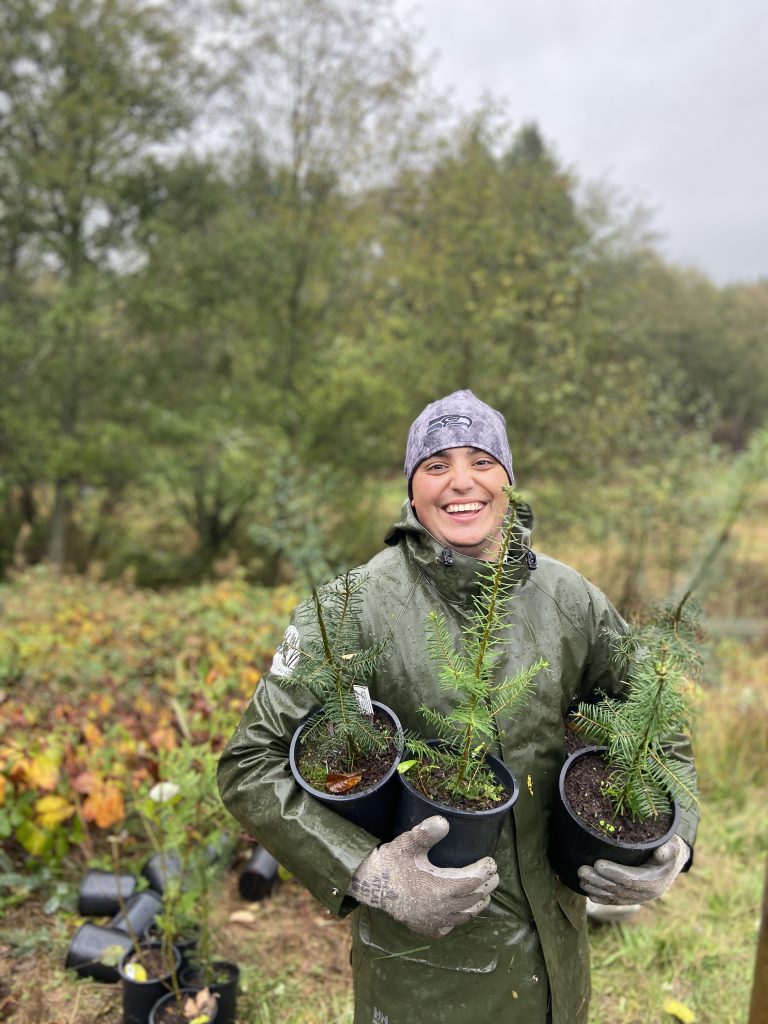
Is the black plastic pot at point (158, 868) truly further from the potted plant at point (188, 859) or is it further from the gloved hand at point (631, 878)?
the gloved hand at point (631, 878)

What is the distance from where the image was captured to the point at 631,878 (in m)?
1.43

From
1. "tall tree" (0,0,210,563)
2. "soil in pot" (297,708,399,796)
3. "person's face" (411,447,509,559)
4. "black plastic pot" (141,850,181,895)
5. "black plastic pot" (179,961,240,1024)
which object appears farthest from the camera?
"tall tree" (0,0,210,563)

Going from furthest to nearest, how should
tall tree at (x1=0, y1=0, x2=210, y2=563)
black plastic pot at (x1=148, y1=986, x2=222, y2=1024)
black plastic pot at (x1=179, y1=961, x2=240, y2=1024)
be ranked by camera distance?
tall tree at (x1=0, y1=0, x2=210, y2=563)
black plastic pot at (x1=179, y1=961, x2=240, y2=1024)
black plastic pot at (x1=148, y1=986, x2=222, y2=1024)

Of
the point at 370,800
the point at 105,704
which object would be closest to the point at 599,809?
the point at 370,800

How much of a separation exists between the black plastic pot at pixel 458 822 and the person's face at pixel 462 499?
50cm

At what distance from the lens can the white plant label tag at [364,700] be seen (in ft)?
4.65

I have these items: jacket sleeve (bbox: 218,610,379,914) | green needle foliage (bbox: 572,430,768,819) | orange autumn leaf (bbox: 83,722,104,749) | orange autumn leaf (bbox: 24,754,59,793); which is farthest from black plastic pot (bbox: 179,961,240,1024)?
green needle foliage (bbox: 572,430,768,819)

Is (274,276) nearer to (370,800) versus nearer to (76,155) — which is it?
(76,155)

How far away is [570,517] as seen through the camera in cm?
834

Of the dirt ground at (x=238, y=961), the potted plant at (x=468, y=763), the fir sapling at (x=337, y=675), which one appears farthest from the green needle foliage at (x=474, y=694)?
the dirt ground at (x=238, y=961)

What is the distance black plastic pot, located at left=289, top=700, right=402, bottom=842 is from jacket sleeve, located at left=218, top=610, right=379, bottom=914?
2cm

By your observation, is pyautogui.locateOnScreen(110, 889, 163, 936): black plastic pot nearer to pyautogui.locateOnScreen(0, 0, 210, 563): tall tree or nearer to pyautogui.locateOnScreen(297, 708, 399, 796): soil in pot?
pyautogui.locateOnScreen(297, 708, 399, 796): soil in pot

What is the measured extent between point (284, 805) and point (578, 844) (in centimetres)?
59

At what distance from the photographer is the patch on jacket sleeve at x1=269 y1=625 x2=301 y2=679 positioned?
57.7 inches
